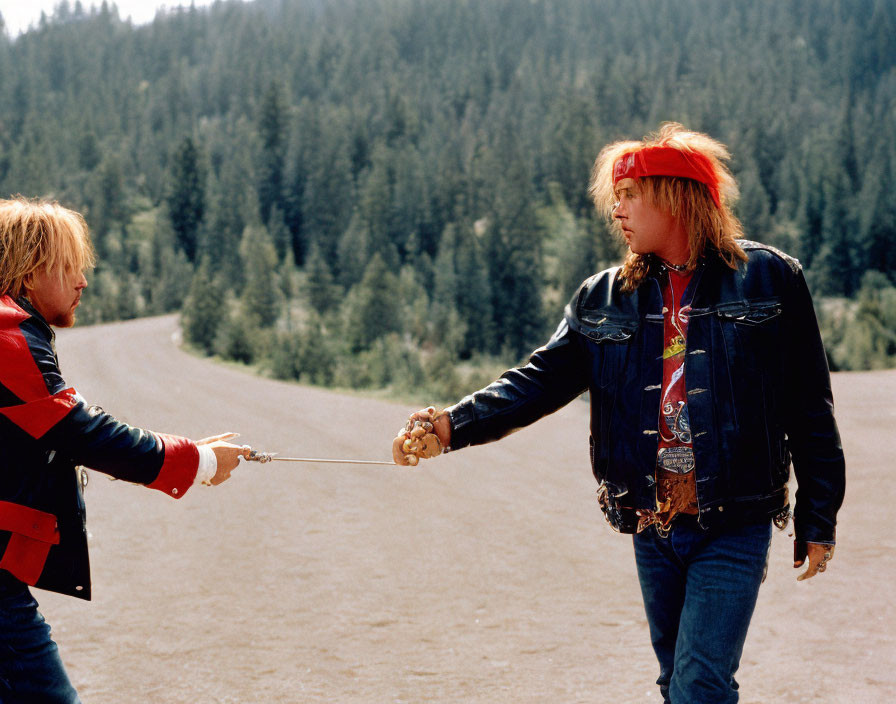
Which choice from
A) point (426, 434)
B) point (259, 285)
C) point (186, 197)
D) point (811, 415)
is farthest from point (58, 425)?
point (186, 197)

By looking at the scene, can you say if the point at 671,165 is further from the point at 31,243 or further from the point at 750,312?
the point at 31,243

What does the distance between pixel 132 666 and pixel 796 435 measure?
3.21 m

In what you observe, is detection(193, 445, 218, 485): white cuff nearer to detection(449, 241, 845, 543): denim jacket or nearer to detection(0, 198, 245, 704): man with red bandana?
detection(0, 198, 245, 704): man with red bandana

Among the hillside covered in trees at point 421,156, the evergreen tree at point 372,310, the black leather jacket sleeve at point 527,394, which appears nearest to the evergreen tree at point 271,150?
the hillside covered in trees at point 421,156

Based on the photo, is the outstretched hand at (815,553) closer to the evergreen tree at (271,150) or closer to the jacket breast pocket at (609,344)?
the jacket breast pocket at (609,344)

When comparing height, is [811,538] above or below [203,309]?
above

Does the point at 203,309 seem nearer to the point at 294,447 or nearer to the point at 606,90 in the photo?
the point at 294,447

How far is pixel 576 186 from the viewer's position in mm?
66875

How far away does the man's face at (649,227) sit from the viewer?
9.28 ft

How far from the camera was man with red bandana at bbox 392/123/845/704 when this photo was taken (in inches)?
104

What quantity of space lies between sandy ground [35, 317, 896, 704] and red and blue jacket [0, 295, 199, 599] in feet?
5.95

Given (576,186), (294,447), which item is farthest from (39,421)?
(576,186)

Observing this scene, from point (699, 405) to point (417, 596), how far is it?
133 inches

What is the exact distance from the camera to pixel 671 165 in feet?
9.15
